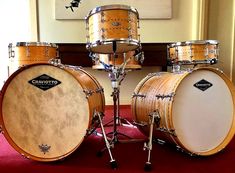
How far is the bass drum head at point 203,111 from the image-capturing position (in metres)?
1.48

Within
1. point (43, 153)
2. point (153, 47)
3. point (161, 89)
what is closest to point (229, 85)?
point (161, 89)

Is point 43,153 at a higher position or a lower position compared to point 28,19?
lower

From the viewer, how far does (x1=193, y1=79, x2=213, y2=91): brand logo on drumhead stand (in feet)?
4.91

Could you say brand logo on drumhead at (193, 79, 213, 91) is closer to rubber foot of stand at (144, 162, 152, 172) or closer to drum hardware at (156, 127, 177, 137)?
drum hardware at (156, 127, 177, 137)

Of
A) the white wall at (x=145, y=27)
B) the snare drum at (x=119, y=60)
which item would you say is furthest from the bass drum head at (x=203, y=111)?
the white wall at (x=145, y=27)

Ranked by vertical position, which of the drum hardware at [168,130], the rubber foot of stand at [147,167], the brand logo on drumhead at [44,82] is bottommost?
the rubber foot of stand at [147,167]

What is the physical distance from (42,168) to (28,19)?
8.94 ft

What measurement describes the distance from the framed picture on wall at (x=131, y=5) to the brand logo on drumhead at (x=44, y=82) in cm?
228

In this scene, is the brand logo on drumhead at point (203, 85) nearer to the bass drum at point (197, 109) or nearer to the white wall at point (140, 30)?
the bass drum at point (197, 109)

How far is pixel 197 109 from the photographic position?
151 centimetres

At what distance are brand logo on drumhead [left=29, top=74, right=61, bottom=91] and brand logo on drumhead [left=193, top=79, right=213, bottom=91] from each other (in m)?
Result: 0.85

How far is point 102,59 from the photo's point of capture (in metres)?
2.47

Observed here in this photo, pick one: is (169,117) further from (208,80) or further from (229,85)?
(229,85)

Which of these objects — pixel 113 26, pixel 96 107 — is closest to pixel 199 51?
pixel 113 26
